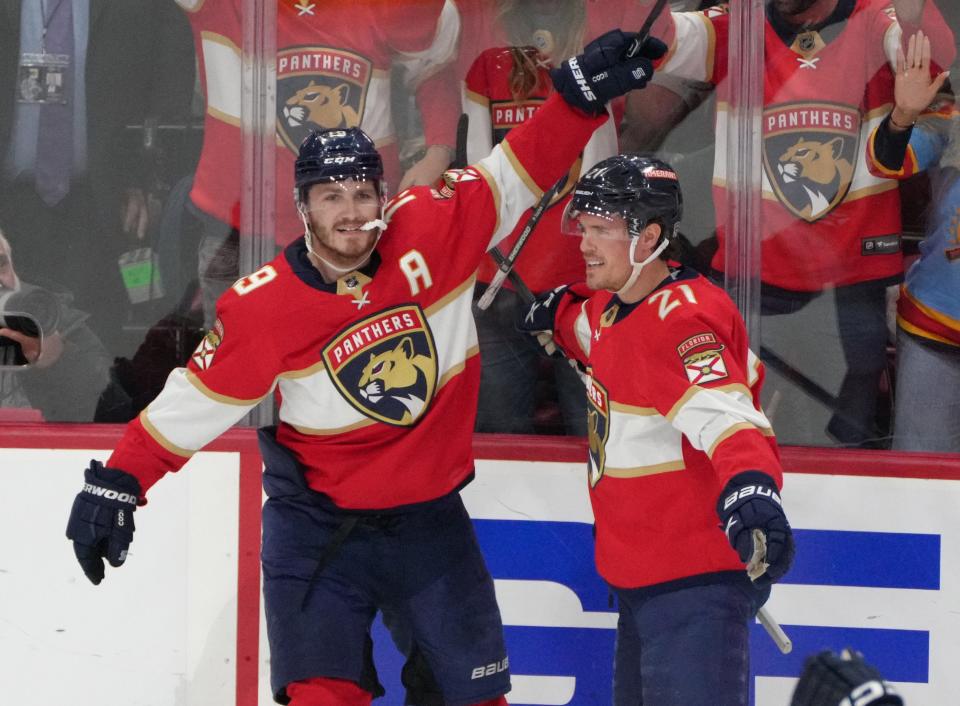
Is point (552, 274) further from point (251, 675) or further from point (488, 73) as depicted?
point (251, 675)

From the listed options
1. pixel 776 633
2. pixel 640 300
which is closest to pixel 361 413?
pixel 640 300

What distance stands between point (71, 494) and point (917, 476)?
188cm

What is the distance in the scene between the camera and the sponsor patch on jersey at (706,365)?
2.33m

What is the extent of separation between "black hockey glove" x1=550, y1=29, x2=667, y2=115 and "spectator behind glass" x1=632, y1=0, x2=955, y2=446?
387 millimetres

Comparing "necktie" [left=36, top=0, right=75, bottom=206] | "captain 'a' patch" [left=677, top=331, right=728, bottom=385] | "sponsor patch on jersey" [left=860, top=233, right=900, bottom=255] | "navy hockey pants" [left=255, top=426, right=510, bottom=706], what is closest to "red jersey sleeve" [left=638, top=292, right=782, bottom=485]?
"captain 'a' patch" [left=677, top=331, right=728, bottom=385]

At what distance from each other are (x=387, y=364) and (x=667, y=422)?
547 mm

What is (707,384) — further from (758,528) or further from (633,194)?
(633,194)

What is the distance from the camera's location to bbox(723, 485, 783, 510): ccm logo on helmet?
7.14 feet

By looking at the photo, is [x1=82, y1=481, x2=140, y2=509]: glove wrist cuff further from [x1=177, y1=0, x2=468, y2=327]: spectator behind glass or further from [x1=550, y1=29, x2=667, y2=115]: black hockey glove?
[x1=550, y1=29, x2=667, y2=115]: black hockey glove

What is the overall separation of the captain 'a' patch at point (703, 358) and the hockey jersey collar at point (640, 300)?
0.52 ft

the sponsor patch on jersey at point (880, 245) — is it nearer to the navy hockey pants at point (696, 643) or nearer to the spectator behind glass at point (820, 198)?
the spectator behind glass at point (820, 198)

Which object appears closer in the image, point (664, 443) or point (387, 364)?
point (664, 443)

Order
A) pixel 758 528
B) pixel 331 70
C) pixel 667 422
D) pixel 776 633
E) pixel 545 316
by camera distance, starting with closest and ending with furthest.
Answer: pixel 758 528 < pixel 667 422 < pixel 776 633 < pixel 545 316 < pixel 331 70

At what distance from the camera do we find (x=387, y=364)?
259 cm
